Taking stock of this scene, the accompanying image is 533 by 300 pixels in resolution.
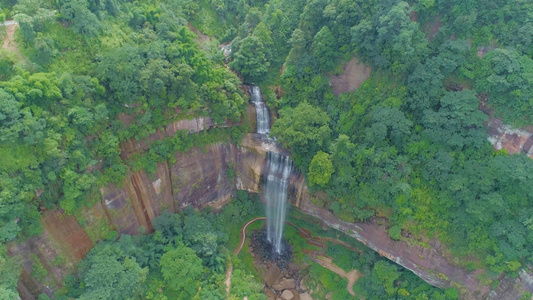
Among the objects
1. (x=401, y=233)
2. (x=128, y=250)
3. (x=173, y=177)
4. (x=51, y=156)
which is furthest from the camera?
(x=173, y=177)

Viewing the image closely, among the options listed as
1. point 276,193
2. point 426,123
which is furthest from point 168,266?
point 426,123

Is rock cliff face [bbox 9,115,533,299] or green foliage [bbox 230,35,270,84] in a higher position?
green foliage [bbox 230,35,270,84]

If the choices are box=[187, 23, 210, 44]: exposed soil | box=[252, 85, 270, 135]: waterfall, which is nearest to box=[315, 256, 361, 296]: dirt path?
box=[252, 85, 270, 135]: waterfall

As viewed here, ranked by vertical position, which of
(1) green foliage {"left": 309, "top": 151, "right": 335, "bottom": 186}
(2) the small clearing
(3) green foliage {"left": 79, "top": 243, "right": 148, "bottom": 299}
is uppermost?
(2) the small clearing

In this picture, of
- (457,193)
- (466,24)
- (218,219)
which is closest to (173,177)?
(218,219)

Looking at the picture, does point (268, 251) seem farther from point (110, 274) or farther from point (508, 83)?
point (508, 83)

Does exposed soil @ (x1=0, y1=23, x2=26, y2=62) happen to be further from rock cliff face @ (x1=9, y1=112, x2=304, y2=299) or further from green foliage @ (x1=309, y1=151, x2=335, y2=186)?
green foliage @ (x1=309, y1=151, x2=335, y2=186)

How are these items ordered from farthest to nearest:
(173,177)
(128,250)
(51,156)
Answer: (173,177) → (128,250) → (51,156)

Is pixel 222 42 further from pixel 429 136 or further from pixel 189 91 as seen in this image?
pixel 429 136

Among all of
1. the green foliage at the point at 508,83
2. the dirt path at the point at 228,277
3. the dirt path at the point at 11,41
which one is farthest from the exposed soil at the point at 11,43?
the green foliage at the point at 508,83

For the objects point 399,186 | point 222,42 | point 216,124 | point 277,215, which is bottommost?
point 277,215
